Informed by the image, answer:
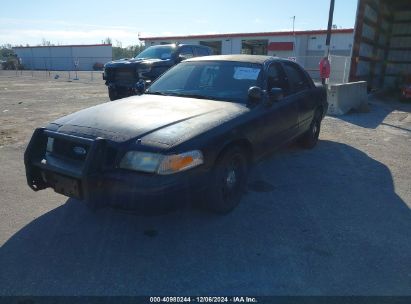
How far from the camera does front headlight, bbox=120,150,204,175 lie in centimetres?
282

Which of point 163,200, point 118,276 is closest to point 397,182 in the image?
point 163,200

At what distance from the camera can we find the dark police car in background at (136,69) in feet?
34.3

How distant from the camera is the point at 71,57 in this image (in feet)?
172

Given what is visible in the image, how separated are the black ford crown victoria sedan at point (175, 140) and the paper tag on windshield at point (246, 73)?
13 mm

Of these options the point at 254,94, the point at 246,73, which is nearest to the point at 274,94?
the point at 254,94

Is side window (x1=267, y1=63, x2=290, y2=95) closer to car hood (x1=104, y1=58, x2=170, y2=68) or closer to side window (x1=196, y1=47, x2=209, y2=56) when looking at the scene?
car hood (x1=104, y1=58, x2=170, y2=68)

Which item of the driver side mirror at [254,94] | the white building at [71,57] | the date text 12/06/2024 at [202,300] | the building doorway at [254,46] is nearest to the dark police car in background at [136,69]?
the driver side mirror at [254,94]

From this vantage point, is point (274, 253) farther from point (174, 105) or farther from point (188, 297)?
point (174, 105)

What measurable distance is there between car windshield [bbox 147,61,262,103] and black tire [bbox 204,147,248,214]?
793 mm

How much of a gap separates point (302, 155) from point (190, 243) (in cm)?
345

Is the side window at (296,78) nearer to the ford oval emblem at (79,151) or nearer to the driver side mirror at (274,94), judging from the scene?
the driver side mirror at (274,94)

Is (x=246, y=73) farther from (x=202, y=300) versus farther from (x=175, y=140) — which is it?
(x=202, y=300)

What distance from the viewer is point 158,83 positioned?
4871 millimetres

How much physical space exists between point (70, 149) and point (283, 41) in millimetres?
34243
